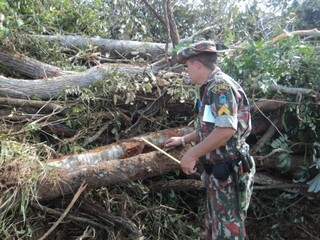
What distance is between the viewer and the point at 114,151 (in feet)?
12.3

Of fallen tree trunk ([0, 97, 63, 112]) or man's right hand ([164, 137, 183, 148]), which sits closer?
man's right hand ([164, 137, 183, 148])

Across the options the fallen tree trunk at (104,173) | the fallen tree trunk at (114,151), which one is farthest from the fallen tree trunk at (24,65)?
the fallen tree trunk at (104,173)

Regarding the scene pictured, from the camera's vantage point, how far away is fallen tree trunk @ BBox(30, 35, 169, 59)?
5.42 metres

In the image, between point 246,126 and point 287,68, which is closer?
point 246,126

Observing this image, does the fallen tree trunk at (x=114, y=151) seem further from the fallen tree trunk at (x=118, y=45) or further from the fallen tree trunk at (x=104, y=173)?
the fallen tree trunk at (x=118, y=45)

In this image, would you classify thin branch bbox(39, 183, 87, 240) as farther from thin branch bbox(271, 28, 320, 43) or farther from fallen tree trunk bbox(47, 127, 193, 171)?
thin branch bbox(271, 28, 320, 43)

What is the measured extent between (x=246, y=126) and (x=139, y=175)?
99cm

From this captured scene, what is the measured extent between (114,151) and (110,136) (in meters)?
0.43

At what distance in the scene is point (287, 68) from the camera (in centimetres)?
401

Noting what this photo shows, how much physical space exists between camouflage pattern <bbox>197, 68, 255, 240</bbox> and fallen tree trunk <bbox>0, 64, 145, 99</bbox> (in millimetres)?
1673

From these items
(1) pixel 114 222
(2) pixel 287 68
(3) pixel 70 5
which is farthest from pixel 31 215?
(3) pixel 70 5

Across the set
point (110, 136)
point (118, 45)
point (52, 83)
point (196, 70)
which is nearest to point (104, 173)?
point (110, 136)

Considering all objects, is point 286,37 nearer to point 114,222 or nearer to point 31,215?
point 114,222

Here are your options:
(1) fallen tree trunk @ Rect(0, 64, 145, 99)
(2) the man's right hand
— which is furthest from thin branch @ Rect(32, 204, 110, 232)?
(1) fallen tree trunk @ Rect(0, 64, 145, 99)
